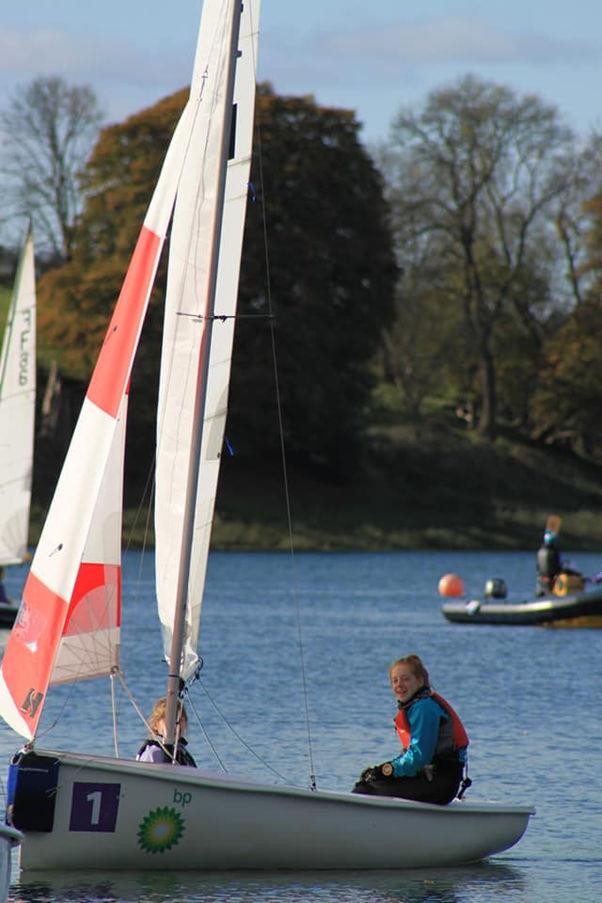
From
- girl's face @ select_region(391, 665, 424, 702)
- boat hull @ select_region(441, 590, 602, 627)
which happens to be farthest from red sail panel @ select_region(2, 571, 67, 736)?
boat hull @ select_region(441, 590, 602, 627)

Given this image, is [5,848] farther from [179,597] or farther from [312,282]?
[312,282]

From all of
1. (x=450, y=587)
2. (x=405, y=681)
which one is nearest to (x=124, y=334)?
(x=405, y=681)

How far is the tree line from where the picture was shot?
202 feet

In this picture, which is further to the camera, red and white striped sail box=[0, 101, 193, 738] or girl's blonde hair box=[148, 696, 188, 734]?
girl's blonde hair box=[148, 696, 188, 734]

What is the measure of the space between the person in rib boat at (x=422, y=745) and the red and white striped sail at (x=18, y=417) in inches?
734

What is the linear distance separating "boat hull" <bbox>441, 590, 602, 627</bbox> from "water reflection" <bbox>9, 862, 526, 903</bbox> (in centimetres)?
2020

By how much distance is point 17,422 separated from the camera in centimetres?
3102

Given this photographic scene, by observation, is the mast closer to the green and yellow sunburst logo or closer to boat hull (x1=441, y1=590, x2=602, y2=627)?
the green and yellow sunburst logo

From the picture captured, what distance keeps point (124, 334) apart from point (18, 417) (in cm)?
1885

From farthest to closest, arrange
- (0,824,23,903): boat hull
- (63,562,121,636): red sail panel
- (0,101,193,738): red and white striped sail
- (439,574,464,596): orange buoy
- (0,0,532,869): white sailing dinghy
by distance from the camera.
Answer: (439,574,464,596): orange buoy
(63,562,121,636): red sail panel
(0,101,193,738): red and white striped sail
(0,0,532,869): white sailing dinghy
(0,824,23,903): boat hull

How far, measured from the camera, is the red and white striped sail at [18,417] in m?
30.6

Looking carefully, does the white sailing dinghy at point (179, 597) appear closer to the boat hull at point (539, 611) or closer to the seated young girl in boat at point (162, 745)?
A: the seated young girl in boat at point (162, 745)

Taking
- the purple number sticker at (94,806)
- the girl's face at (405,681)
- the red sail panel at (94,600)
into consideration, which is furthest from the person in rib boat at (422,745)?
the red sail panel at (94,600)

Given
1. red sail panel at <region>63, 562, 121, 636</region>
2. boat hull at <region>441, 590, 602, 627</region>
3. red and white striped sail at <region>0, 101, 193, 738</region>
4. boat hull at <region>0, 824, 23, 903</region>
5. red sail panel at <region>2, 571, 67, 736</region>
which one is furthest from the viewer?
boat hull at <region>441, 590, 602, 627</region>
